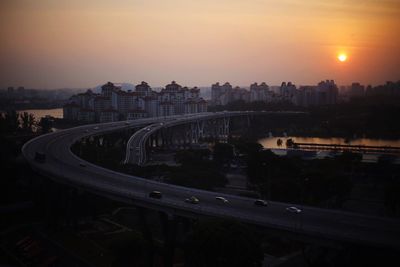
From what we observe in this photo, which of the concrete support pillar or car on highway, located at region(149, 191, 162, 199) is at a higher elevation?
car on highway, located at region(149, 191, 162, 199)

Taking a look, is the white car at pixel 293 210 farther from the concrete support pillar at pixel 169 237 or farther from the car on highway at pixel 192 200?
the concrete support pillar at pixel 169 237

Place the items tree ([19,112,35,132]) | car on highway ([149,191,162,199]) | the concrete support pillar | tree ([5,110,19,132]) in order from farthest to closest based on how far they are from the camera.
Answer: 1. tree ([19,112,35,132])
2. tree ([5,110,19,132])
3. car on highway ([149,191,162,199])
4. the concrete support pillar

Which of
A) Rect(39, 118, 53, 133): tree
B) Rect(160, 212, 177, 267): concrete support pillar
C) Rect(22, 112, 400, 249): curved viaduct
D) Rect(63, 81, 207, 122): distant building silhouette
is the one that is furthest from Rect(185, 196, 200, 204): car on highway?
Rect(63, 81, 207, 122): distant building silhouette

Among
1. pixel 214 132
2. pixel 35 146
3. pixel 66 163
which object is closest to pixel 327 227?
pixel 66 163

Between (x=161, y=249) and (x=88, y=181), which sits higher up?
(x=88, y=181)

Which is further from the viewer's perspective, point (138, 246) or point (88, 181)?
point (88, 181)

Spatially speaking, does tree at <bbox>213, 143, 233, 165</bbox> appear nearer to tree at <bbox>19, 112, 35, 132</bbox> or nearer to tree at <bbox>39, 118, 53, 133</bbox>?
tree at <bbox>39, 118, 53, 133</bbox>

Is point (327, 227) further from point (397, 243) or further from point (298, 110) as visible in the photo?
point (298, 110)

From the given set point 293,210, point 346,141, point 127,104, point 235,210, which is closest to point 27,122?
point 127,104

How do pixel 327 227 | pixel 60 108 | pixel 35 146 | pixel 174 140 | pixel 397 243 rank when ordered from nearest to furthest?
pixel 397 243 → pixel 327 227 → pixel 35 146 → pixel 174 140 → pixel 60 108
